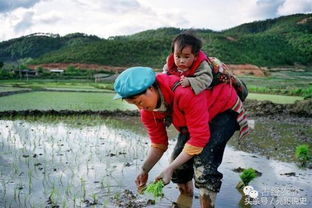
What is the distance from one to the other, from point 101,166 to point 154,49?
43328 mm

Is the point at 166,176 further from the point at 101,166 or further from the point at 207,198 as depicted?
the point at 101,166

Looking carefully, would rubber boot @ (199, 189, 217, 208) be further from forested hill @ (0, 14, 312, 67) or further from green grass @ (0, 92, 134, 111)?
forested hill @ (0, 14, 312, 67)

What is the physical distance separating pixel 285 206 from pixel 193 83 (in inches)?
82.2

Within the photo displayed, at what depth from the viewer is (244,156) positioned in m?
6.16

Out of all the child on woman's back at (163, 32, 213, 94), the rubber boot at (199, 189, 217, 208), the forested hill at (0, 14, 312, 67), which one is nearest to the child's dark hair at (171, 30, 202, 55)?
the child on woman's back at (163, 32, 213, 94)

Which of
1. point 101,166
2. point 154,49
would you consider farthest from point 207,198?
point 154,49

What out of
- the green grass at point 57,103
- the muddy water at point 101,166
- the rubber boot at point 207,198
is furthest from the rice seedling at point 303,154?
the green grass at point 57,103

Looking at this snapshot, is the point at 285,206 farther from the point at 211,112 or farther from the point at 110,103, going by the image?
the point at 110,103

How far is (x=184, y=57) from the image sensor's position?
8.66 feet

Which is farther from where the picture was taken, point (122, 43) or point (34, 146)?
point (122, 43)

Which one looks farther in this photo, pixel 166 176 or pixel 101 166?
pixel 101 166

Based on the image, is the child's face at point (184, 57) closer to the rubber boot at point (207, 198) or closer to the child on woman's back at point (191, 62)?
the child on woman's back at point (191, 62)

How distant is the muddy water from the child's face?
1711 millimetres

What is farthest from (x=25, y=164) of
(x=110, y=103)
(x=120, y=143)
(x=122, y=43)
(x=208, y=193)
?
(x=122, y=43)
